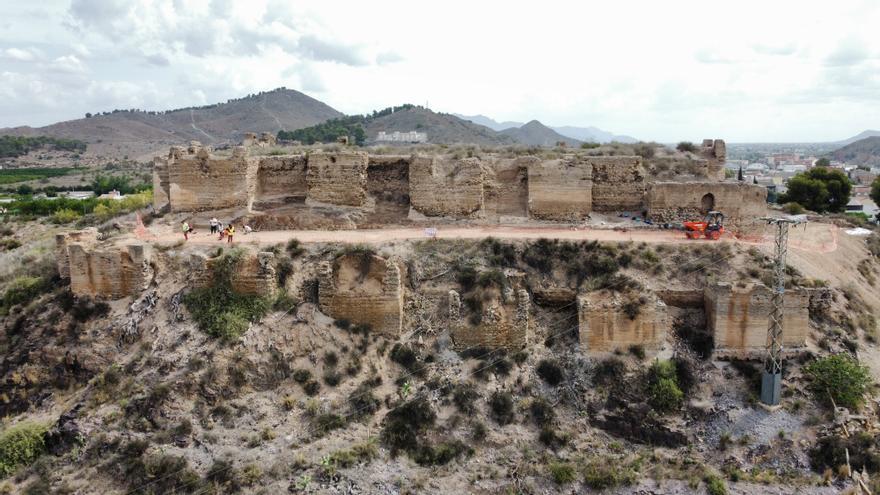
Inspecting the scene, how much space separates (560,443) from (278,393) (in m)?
6.00

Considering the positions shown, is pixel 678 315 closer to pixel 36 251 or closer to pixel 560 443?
pixel 560 443

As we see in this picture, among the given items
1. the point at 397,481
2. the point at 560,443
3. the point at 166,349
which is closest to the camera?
the point at 397,481

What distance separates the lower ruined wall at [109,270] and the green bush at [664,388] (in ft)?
39.3

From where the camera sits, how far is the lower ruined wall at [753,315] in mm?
13672

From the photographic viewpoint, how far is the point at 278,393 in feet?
42.7

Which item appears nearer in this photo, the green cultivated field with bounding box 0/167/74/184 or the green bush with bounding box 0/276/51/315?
the green bush with bounding box 0/276/51/315

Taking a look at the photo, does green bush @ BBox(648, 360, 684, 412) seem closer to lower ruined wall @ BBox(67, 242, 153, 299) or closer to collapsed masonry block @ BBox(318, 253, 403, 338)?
collapsed masonry block @ BBox(318, 253, 403, 338)

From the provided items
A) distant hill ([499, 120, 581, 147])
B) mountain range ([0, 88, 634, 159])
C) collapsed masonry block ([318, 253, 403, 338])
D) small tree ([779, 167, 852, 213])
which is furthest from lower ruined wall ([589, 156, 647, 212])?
distant hill ([499, 120, 581, 147])

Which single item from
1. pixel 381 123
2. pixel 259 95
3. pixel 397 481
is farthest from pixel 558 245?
pixel 259 95

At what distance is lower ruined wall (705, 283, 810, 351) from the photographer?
1367 centimetres

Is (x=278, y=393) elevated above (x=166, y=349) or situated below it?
below

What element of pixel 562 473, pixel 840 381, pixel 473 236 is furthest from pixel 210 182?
pixel 840 381

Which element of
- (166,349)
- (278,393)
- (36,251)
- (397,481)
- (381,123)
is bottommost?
(397,481)

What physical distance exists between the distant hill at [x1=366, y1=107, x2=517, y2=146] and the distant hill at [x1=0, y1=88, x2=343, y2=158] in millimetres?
15511
